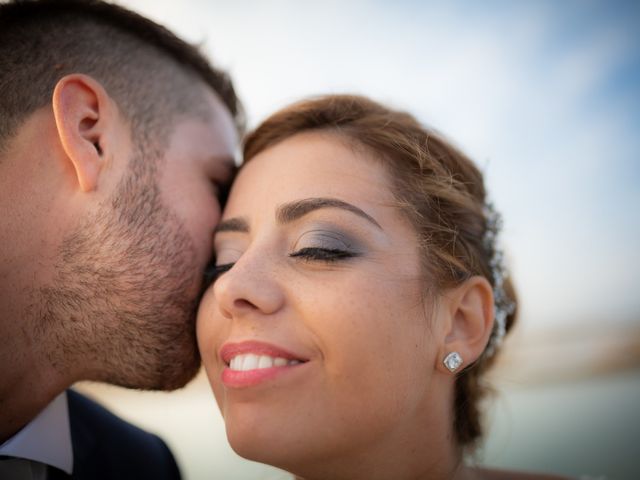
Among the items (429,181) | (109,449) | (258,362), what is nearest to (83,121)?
(258,362)

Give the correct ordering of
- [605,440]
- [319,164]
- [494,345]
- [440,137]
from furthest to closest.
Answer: [605,440], [494,345], [440,137], [319,164]

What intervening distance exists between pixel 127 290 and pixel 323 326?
1.23 metres

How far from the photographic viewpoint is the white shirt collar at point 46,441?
7.77ft

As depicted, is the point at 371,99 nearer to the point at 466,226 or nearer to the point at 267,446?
the point at 466,226

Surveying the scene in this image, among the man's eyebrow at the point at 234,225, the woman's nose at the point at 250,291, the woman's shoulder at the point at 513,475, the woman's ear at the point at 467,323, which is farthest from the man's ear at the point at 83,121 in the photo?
the woman's shoulder at the point at 513,475

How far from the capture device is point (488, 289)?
2371 millimetres

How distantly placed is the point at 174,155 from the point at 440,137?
1678mm

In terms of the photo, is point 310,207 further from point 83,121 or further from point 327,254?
point 83,121

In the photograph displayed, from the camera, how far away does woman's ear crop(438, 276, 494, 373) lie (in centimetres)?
222

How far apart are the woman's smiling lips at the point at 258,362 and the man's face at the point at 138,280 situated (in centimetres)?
70

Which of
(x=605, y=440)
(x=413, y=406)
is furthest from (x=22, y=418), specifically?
(x=605, y=440)

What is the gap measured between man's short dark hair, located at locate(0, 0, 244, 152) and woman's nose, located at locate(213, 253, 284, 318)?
1.20 metres

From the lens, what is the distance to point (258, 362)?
1.89m

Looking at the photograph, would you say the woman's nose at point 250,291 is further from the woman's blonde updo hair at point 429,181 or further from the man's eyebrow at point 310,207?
the woman's blonde updo hair at point 429,181
